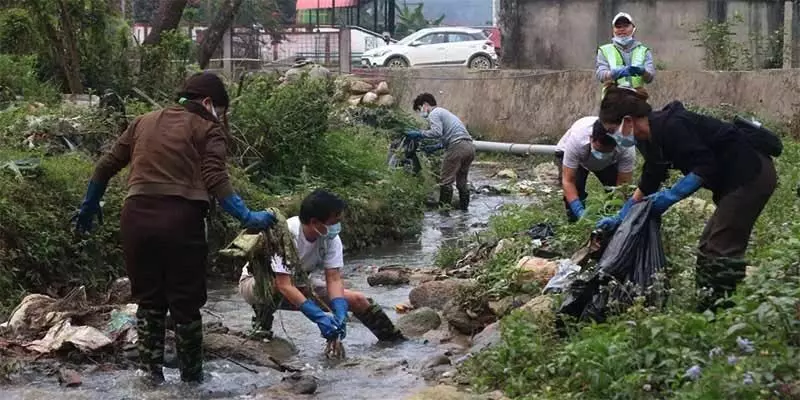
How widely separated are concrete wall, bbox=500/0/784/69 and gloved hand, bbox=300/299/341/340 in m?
15.1

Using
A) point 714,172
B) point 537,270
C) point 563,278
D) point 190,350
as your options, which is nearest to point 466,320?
point 537,270

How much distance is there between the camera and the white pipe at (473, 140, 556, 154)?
1939cm

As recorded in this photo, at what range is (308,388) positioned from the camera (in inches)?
261

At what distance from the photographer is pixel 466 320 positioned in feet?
26.5

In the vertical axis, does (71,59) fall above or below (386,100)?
above

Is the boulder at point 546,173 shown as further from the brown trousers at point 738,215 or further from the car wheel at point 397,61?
the car wheel at point 397,61

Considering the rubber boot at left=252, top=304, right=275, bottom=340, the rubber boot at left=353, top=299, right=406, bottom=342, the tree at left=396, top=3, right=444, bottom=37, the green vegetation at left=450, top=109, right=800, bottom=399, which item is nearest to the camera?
the green vegetation at left=450, top=109, right=800, bottom=399

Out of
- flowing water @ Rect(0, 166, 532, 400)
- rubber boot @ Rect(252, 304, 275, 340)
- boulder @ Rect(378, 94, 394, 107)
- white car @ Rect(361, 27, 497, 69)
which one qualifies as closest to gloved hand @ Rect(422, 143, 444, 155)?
boulder @ Rect(378, 94, 394, 107)

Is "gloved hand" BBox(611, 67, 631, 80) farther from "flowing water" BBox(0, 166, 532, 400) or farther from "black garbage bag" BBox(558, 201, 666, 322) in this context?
"black garbage bag" BBox(558, 201, 666, 322)

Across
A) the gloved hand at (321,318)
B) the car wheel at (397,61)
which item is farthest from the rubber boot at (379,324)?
the car wheel at (397,61)

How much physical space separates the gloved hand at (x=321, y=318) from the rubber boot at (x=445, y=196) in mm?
8232

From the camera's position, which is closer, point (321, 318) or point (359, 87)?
point (321, 318)

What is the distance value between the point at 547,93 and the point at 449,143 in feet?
20.5

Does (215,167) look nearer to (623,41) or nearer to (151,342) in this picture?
(151,342)
